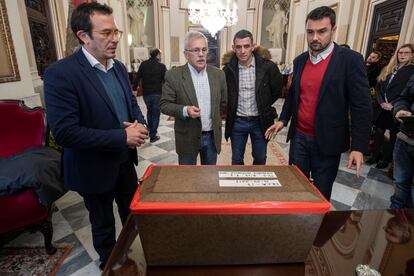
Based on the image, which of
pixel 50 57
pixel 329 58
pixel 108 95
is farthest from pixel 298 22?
pixel 108 95

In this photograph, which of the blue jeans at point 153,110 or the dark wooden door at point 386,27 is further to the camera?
the blue jeans at point 153,110

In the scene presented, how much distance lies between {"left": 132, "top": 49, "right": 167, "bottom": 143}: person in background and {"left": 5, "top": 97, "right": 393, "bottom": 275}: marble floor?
2.63 feet

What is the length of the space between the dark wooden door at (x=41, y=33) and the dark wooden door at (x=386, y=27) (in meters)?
5.77

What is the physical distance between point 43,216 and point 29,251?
12.0 inches

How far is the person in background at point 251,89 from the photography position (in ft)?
6.81

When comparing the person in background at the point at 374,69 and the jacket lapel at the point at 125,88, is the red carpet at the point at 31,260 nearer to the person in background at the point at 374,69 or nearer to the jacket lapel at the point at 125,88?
the jacket lapel at the point at 125,88

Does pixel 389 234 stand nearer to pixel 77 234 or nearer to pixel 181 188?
pixel 181 188

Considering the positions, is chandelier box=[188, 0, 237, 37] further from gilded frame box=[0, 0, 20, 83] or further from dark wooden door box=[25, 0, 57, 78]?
gilded frame box=[0, 0, 20, 83]

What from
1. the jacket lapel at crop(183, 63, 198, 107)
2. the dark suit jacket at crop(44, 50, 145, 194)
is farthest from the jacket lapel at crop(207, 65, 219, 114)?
the dark suit jacket at crop(44, 50, 145, 194)

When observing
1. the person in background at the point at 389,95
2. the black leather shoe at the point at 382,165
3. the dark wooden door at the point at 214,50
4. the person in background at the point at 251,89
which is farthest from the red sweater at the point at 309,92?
the dark wooden door at the point at 214,50

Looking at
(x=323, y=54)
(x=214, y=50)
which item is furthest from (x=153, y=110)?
(x=214, y=50)

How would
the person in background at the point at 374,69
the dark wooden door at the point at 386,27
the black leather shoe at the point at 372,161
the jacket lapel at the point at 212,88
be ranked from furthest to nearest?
the dark wooden door at the point at 386,27
the person in background at the point at 374,69
the black leather shoe at the point at 372,161
the jacket lapel at the point at 212,88

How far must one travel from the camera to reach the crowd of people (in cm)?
119

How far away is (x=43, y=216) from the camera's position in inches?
69.2
